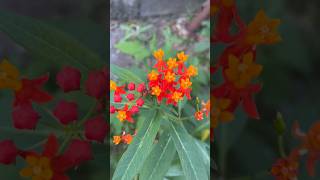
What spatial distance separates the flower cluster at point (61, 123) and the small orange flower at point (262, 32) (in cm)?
25

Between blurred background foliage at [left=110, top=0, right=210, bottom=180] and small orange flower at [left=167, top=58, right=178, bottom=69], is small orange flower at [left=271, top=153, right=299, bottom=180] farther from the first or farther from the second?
small orange flower at [left=167, top=58, right=178, bottom=69]

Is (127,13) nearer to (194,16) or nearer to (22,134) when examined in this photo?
(194,16)

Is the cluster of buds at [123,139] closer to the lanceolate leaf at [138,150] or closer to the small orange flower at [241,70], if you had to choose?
the lanceolate leaf at [138,150]

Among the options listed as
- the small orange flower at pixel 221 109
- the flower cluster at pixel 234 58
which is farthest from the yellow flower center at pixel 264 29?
the small orange flower at pixel 221 109

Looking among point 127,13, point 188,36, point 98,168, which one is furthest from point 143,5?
point 98,168

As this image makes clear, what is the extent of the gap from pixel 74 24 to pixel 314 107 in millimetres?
739

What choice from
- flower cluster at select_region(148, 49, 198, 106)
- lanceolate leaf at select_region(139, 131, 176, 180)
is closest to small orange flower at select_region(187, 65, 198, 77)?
flower cluster at select_region(148, 49, 198, 106)

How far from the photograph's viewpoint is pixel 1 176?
111 cm

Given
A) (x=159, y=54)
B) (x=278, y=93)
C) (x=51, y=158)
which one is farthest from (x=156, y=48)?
(x=278, y=93)

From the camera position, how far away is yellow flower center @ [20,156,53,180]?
97 cm

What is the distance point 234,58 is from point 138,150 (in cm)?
21

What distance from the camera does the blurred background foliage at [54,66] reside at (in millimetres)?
1102

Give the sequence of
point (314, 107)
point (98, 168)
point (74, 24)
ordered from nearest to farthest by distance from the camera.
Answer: point (98, 168) < point (314, 107) < point (74, 24)

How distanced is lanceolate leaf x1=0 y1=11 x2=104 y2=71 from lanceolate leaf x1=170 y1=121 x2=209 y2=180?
182 millimetres
